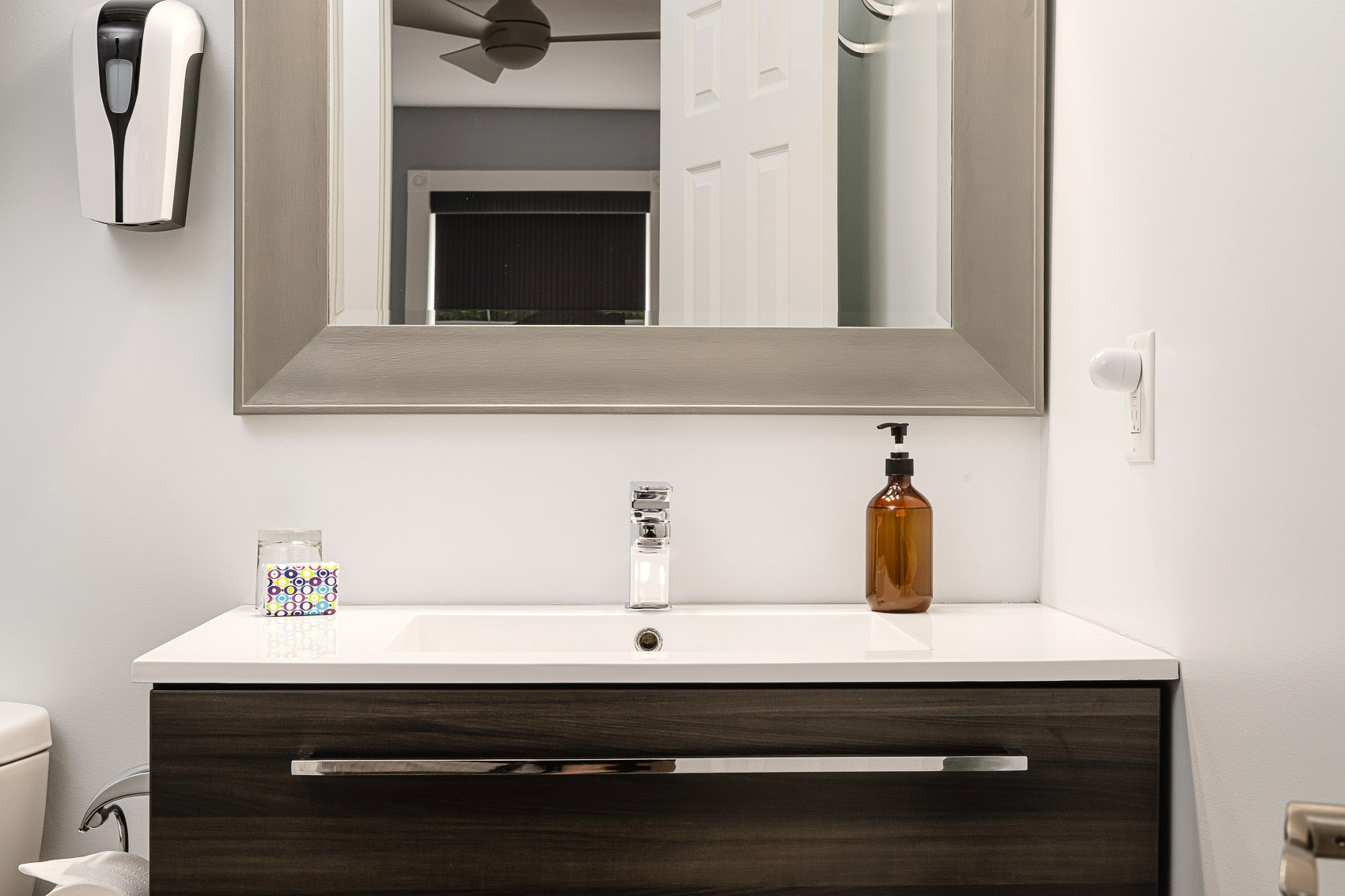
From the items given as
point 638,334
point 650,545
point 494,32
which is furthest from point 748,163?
point 650,545

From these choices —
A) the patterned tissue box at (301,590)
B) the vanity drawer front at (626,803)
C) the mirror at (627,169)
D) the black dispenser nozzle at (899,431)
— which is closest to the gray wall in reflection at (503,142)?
the mirror at (627,169)

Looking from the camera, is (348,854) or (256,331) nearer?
(348,854)

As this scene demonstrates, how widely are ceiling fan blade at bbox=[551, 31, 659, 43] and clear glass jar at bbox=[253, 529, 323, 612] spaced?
2.20 feet

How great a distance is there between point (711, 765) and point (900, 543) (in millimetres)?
407

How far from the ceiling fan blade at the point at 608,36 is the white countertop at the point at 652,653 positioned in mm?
701

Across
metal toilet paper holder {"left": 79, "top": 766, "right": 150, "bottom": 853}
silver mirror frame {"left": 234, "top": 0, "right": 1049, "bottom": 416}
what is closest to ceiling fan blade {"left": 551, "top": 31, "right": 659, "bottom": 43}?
silver mirror frame {"left": 234, "top": 0, "right": 1049, "bottom": 416}

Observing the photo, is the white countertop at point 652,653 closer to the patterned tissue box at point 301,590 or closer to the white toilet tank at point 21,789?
the patterned tissue box at point 301,590

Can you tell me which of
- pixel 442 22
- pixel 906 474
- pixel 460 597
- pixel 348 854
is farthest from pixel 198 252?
pixel 906 474

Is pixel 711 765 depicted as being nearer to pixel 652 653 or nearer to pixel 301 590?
pixel 652 653

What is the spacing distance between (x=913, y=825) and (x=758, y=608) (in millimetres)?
395

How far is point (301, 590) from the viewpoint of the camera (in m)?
1.09

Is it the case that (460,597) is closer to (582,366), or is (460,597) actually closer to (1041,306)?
(582,366)

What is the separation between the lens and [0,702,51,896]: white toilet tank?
1.09 m

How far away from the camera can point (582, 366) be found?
1188 millimetres
